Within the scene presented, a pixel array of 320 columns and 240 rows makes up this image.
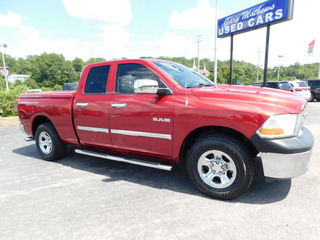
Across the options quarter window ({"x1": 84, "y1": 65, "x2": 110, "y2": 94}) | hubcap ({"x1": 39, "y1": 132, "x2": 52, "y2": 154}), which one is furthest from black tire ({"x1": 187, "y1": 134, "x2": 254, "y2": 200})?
hubcap ({"x1": 39, "y1": 132, "x2": 52, "y2": 154})

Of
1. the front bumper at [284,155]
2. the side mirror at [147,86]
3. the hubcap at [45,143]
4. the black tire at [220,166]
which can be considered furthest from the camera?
the hubcap at [45,143]

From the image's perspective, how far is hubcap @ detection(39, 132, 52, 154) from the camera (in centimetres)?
457

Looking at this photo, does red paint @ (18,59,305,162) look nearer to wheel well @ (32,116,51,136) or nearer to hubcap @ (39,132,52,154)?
wheel well @ (32,116,51,136)

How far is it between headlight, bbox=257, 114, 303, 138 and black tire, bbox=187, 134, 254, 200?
36 centimetres

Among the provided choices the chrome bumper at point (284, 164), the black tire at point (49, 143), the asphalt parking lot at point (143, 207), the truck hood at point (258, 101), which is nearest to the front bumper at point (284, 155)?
the chrome bumper at point (284, 164)

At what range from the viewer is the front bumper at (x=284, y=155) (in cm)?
241

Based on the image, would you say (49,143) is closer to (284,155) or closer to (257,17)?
(284,155)

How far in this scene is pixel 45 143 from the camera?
15.2ft

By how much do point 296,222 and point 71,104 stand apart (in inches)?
153

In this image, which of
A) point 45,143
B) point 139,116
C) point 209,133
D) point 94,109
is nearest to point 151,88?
point 139,116

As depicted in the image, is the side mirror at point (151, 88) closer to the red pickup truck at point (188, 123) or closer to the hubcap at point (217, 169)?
the red pickup truck at point (188, 123)

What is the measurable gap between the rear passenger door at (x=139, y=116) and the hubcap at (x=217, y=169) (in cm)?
53

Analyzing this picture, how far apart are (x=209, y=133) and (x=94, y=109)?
2.01 m

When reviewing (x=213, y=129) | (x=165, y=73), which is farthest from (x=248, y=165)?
(x=165, y=73)
